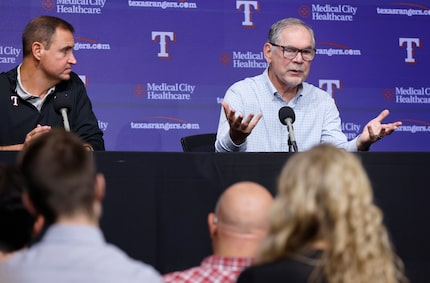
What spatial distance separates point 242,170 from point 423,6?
3691 mm

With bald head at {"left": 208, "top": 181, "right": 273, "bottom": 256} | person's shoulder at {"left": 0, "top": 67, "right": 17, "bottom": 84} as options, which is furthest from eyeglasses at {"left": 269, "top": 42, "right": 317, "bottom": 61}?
bald head at {"left": 208, "top": 181, "right": 273, "bottom": 256}

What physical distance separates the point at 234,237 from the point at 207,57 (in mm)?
3983

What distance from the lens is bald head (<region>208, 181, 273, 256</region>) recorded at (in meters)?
2.51

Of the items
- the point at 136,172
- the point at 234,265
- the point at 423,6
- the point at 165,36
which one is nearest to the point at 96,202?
the point at 234,265

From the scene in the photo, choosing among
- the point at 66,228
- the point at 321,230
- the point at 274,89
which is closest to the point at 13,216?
the point at 66,228

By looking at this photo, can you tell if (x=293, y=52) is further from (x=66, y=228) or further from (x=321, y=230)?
(x=66, y=228)

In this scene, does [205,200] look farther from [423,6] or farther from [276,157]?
[423,6]

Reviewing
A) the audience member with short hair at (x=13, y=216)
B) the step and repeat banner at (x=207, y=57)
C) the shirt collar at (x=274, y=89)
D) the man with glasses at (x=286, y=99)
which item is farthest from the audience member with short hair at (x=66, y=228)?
the step and repeat banner at (x=207, y=57)

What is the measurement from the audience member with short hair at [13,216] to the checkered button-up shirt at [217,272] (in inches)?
16.9

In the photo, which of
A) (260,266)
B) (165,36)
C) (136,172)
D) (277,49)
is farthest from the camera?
(165,36)

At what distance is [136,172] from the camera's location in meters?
3.47

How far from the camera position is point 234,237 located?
8.25ft

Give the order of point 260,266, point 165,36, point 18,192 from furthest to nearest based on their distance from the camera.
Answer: point 165,36, point 18,192, point 260,266

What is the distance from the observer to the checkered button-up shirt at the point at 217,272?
247 centimetres
